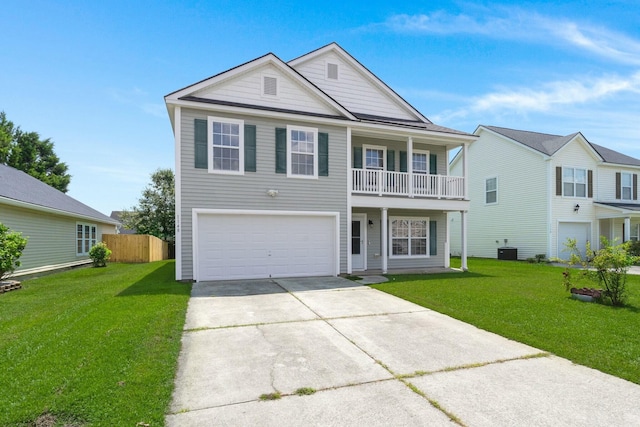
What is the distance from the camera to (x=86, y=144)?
2367cm

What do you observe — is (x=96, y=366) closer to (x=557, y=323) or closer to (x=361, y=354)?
(x=361, y=354)

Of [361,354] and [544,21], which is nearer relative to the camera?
[361,354]

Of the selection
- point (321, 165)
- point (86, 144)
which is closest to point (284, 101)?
point (321, 165)

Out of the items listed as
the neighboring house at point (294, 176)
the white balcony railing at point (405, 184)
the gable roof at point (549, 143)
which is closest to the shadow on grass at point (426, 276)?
the neighboring house at point (294, 176)

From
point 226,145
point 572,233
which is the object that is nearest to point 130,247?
point 226,145

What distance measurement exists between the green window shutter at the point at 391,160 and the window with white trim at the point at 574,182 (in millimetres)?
11229

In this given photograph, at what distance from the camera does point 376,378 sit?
3.80 m

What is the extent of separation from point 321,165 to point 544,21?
8.28m

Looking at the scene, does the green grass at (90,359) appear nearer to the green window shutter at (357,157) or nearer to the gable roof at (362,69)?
the green window shutter at (357,157)

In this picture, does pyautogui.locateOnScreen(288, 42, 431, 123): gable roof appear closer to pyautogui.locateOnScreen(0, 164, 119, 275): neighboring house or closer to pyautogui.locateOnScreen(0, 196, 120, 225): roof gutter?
pyautogui.locateOnScreen(0, 196, 120, 225): roof gutter

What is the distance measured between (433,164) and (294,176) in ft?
21.6

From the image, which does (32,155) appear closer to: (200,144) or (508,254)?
(200,144)

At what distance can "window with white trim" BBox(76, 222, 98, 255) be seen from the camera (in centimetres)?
1797

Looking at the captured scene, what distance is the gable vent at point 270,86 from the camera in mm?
11438
